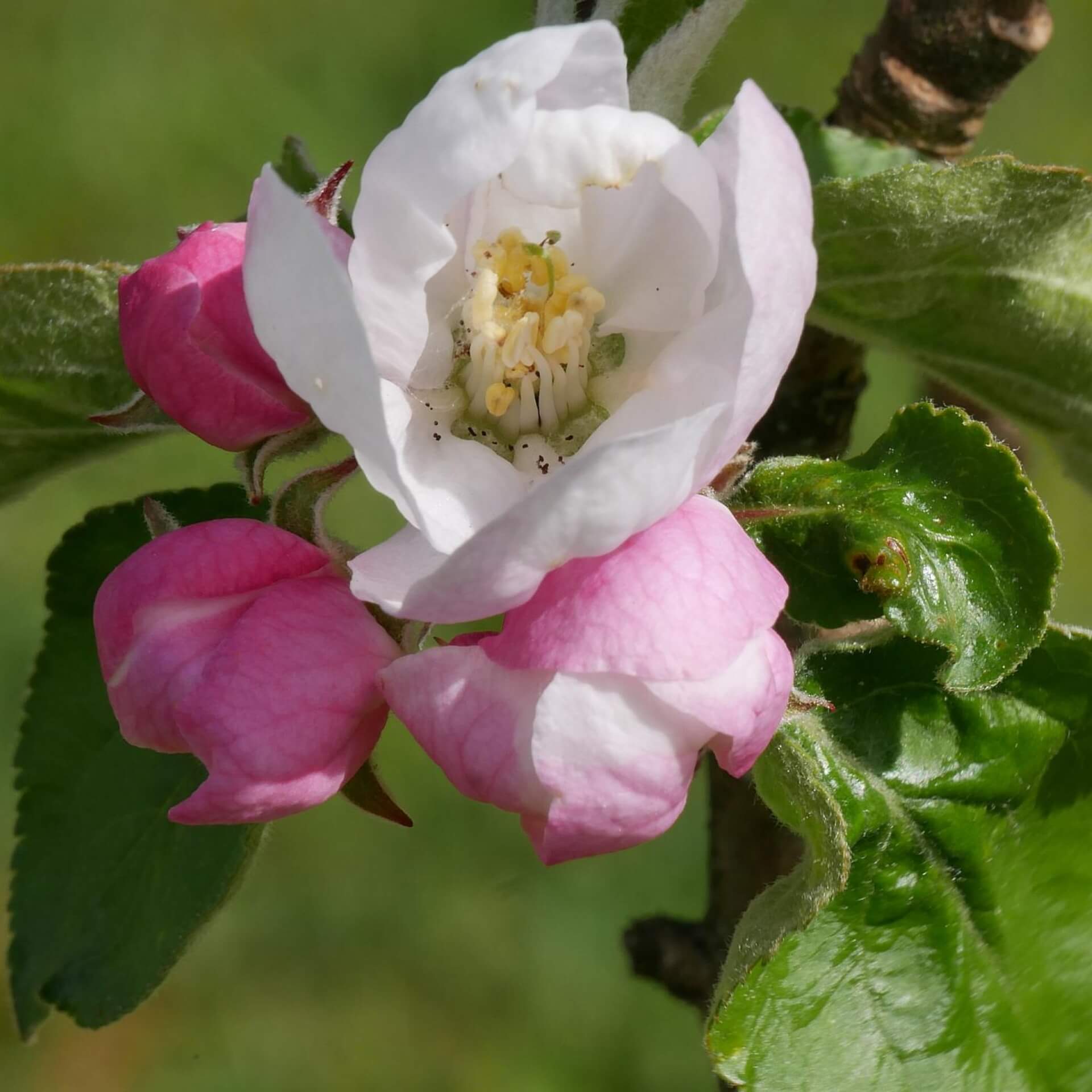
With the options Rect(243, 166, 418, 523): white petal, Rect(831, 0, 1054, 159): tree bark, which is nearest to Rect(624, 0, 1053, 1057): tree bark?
Rect(831, 0, 1054, 159): tree bark

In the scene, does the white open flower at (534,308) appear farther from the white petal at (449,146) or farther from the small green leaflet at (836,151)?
the small green leaflet at (836,151)

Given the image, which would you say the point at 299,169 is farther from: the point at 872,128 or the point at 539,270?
the point at 872,128

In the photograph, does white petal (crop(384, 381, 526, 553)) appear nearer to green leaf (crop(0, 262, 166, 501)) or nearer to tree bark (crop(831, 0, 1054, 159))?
green leaf (crop(0, 262, 166, 501))

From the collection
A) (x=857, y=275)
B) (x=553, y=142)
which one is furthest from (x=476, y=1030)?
(x=553, y=142)

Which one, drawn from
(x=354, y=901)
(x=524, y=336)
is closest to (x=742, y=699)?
(x=524, y=336)

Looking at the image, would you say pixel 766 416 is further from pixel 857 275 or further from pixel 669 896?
pixel 669 896

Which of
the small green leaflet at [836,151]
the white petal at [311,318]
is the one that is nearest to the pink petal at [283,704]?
the white petal at [311,318]

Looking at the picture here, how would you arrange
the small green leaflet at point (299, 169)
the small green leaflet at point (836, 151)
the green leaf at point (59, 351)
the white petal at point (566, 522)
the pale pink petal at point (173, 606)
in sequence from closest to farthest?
the white petal at point (566, 522), the pale pink petal at point (173, 606), the green leaf at point (59, 351), the small green leaflet at point (299, 169), the small green leaflet at point (836, 151)
